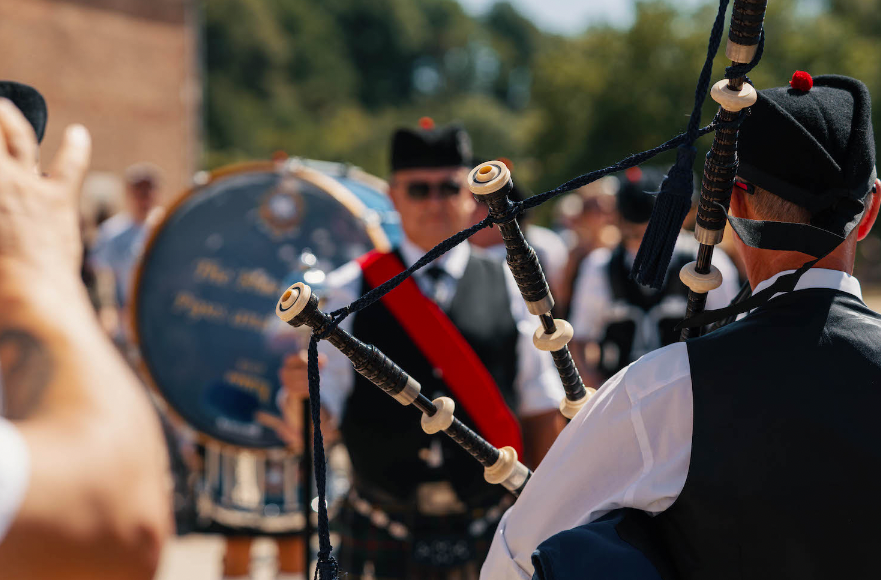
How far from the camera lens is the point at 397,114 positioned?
162 feet

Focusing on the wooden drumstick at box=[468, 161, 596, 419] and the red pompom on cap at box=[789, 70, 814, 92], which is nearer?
the wooden drumstick at box=[468, 161, 596, 419]

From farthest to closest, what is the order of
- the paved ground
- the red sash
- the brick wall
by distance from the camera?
1. the brick wall
2. the paved ground
3. the red sash

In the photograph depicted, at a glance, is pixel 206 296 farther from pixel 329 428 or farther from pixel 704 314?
pixel 704 314

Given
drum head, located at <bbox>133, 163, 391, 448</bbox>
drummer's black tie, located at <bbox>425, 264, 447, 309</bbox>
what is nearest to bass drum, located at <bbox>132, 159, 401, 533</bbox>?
drum head, located at <bbox>133, 163, 391, 448</bbox>

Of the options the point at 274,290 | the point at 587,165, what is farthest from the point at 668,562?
the point at 587,165

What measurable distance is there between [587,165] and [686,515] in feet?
85.1

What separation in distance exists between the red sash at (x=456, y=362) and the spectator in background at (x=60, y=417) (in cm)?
148

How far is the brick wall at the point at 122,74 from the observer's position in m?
15.1

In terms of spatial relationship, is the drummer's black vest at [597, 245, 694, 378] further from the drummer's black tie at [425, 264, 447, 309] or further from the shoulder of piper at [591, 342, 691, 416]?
the shoulder of piper at [591, 342, 691, 416]

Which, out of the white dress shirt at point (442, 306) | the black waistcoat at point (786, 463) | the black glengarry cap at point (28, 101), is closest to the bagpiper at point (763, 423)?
the black waistcoat at point (786, 463)

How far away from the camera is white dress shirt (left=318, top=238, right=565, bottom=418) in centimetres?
252

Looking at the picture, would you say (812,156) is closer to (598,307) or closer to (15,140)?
(15,140)

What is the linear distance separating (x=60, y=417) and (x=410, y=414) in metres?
1.57

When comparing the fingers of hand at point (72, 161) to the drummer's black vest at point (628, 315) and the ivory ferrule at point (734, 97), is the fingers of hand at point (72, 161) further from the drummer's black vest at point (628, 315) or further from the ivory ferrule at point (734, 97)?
the drummer's black vest at point (628, 315)
